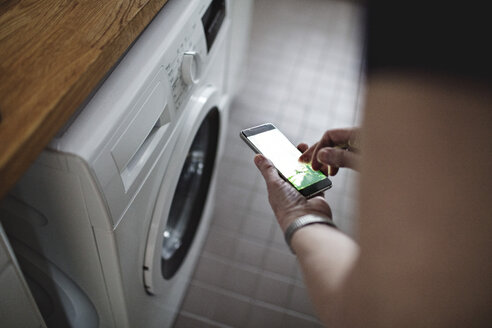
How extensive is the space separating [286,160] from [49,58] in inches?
16.0

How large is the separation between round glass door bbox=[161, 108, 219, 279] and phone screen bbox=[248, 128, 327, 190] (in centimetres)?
14

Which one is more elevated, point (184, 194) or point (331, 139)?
point (331, 139)

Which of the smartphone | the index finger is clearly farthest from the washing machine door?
the index finger

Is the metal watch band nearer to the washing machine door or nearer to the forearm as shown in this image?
the forearm

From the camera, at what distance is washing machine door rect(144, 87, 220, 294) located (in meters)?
0.65

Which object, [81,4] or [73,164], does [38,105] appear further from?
[81,4]

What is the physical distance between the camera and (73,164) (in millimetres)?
434

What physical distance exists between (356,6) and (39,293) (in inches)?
81.5

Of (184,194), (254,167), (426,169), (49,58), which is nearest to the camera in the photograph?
(426,169)

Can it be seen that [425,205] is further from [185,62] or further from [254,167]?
[254,167]

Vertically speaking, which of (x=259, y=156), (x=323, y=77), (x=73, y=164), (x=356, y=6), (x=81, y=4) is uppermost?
(x=81, y=4)

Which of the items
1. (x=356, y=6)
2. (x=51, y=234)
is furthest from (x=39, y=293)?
(x=356, y=6)

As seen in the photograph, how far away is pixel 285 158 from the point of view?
73 centimetres

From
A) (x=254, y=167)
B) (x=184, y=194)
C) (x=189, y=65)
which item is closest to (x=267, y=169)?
(x=189, y=65)
